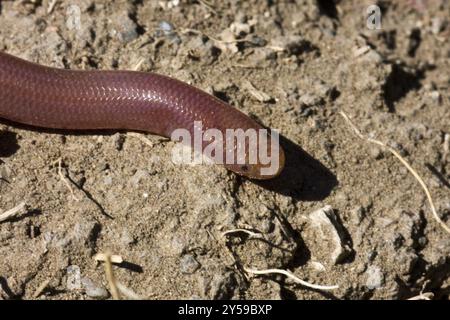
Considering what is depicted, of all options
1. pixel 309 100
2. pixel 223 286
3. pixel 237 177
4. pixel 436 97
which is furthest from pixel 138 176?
pixel 436 97

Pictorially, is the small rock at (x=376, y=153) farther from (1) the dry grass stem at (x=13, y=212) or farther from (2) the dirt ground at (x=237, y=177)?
(1) the dry grass stem at (x=13, y=212)

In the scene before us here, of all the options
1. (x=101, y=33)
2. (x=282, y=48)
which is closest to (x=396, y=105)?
(x=282, y=48)

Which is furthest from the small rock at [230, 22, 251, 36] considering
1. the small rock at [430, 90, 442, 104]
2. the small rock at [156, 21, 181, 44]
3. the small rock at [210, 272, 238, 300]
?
the small rock at [210, 272, 238, 300]

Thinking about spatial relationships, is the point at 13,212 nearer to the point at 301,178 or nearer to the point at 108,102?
the point at 108,102

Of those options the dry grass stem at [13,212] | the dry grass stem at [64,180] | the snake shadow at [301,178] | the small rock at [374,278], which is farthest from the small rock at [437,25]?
the dry grass stem at [13,212]

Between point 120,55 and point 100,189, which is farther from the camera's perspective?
point 120,55

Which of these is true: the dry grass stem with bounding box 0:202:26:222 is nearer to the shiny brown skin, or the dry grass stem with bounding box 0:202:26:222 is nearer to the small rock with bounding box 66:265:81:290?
the small rock with bounding box 66:265:81:290
